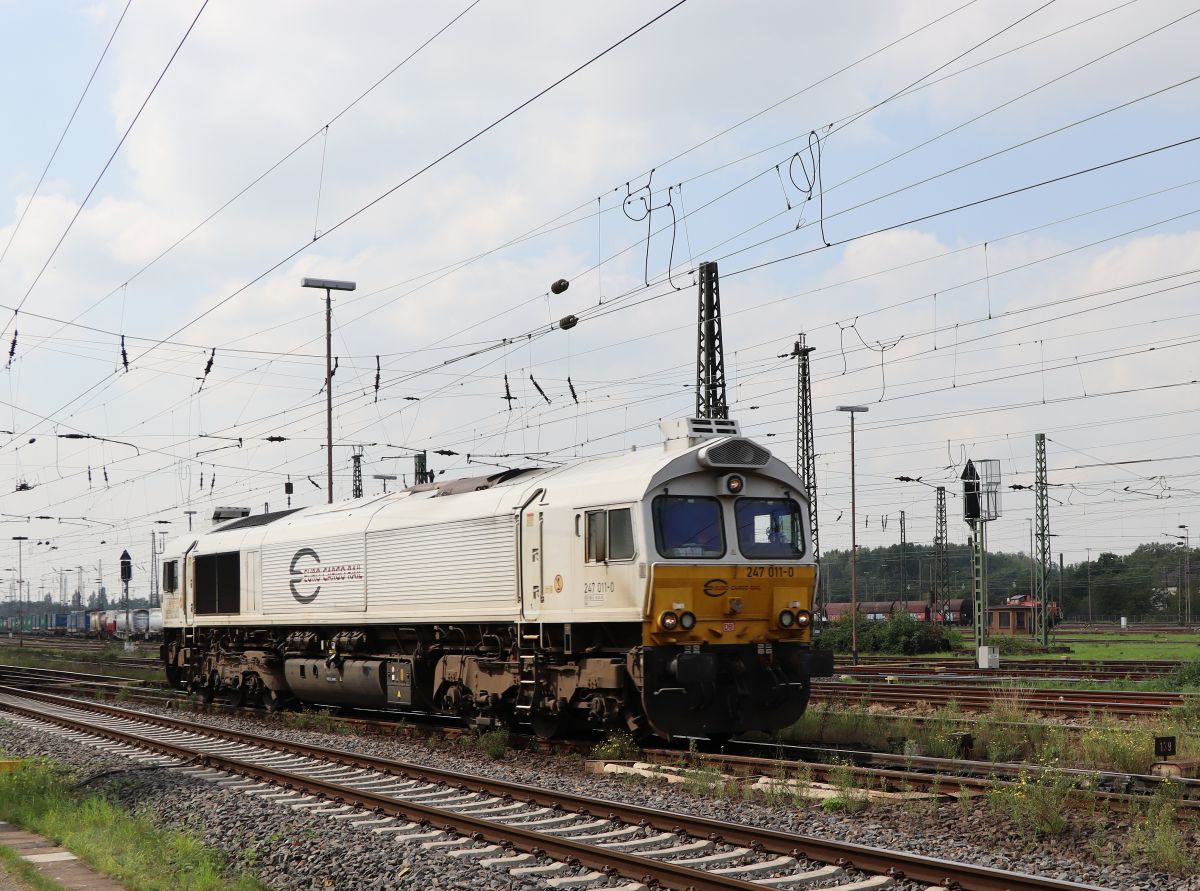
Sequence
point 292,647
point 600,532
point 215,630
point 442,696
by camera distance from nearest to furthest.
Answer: point 600,532, point 442,696, point 292,647, point 215,630

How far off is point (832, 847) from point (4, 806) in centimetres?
854

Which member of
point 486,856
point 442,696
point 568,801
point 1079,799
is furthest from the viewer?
point 442,696

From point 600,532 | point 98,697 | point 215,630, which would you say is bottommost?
point 98,697

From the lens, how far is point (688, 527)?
52.0 feet

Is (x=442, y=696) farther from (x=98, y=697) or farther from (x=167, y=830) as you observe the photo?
(x=98, y=697)

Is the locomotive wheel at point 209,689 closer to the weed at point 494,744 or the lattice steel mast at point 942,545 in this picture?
the weed at point 494,744

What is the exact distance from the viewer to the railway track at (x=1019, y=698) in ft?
68.8

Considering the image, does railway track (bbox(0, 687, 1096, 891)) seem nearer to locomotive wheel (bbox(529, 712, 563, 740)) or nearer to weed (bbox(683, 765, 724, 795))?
weed (bbox(683, 765, 724, 795))

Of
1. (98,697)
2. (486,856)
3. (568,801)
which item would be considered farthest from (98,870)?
(98,697)

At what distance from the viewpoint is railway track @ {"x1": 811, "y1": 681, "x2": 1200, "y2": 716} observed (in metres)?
21.0

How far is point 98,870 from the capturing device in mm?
9609

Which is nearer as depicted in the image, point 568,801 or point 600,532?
point 568,801

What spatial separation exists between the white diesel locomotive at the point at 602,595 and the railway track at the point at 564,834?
255 centimetres

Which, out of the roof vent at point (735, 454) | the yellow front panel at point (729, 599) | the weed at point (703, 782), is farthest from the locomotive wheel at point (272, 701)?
the weed at point (703, 782)
